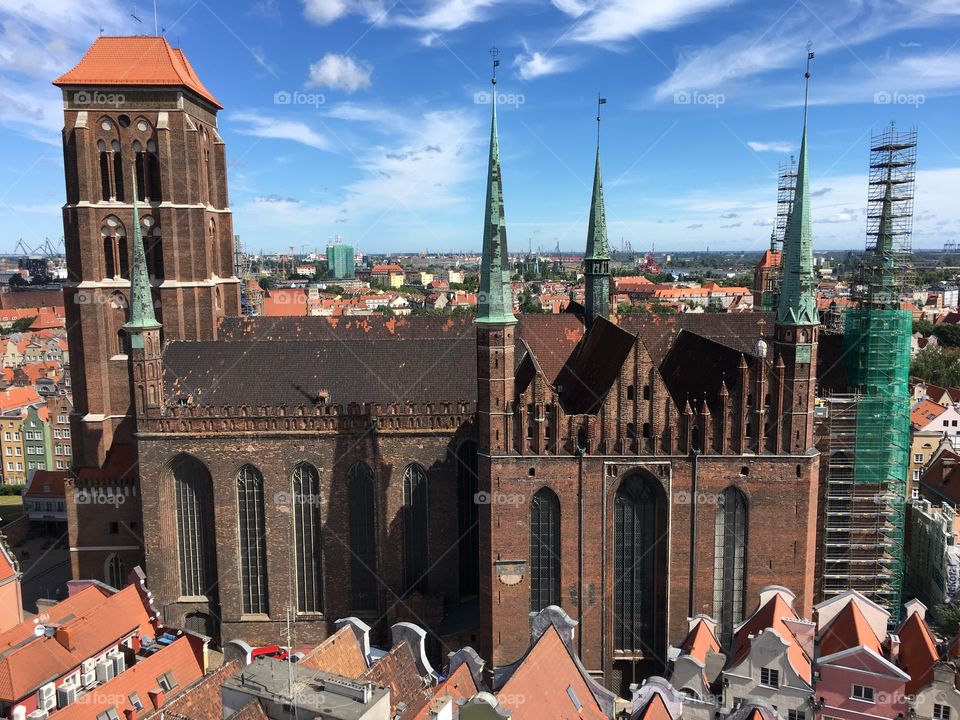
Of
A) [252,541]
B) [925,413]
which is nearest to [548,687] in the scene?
[252,541]

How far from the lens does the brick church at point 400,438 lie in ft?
111

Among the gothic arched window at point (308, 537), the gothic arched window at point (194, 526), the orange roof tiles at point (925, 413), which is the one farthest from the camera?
the orange roof tiles at point (925, 413)

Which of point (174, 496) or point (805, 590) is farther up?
point (174, 496)

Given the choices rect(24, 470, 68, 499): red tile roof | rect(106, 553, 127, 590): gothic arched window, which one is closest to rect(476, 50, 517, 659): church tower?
rect(106, 553, 127, 590): gothic arched window

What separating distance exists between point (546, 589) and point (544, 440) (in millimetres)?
7364

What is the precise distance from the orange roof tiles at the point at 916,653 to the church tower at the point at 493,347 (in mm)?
18089

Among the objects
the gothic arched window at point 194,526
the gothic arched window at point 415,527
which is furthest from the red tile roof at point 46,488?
the gothic arched window at point 415,527

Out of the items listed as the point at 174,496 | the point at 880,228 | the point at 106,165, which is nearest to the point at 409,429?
the point at 174,496

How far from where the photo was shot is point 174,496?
4159 centimetres

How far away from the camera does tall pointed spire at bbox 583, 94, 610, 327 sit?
178ft

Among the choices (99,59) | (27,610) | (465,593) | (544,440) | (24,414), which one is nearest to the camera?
(544,440)

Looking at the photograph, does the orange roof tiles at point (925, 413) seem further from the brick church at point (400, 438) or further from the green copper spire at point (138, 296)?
the green copper spire at point (138, 296)

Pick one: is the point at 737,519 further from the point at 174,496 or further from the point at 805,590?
the point at 174,496

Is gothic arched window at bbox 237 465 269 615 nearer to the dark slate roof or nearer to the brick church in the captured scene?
the brick church
